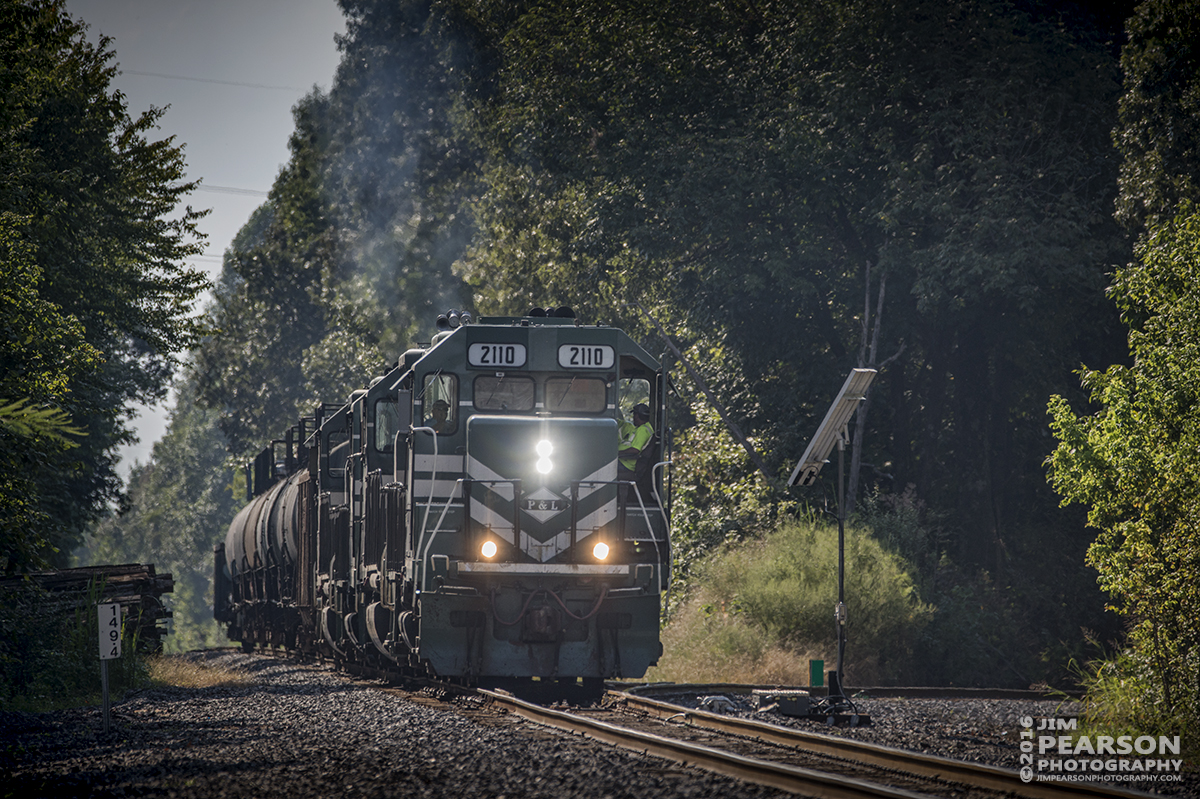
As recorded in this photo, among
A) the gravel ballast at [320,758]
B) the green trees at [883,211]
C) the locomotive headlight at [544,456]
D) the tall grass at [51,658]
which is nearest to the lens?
the gravel ballast at [320,758]

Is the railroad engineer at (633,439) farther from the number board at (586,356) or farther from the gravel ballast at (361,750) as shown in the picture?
the gravel ballast at (361,750)

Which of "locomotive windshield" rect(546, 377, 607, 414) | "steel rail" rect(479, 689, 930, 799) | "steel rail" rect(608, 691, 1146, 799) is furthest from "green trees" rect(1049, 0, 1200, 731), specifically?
"locomotive windshield" rect(546, 377, 607, 414)

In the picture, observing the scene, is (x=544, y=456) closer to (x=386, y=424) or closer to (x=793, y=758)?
(x=386, y=424)

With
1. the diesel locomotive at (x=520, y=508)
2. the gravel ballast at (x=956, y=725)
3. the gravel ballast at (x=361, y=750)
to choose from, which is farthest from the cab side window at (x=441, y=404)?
the gravel ballast at (x=956, y=725)

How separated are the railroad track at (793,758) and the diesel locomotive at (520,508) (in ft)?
2.45

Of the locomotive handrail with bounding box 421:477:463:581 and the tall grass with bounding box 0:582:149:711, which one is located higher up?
the locomotive handrail with bounding box 421:477:463:581

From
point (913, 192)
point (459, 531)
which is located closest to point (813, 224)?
point (913, 192)

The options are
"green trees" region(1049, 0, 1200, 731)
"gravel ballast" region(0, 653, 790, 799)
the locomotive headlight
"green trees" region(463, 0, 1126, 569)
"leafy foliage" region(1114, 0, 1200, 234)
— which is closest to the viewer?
"gravel ballast" region(0, 653, 790, 799)

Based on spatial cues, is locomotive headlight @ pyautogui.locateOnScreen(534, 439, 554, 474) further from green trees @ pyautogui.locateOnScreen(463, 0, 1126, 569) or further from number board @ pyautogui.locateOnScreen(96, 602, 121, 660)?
green trees @ pyautogui.locateOnScreen(463, 0, 1126, 569)

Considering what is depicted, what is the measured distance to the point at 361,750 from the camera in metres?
9.65

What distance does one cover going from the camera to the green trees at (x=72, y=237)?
717 inches

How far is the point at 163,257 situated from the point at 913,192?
1613 centimetres

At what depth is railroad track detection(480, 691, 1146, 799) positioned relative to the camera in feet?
24.5

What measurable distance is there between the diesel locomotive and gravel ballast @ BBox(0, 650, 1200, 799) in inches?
40.3
